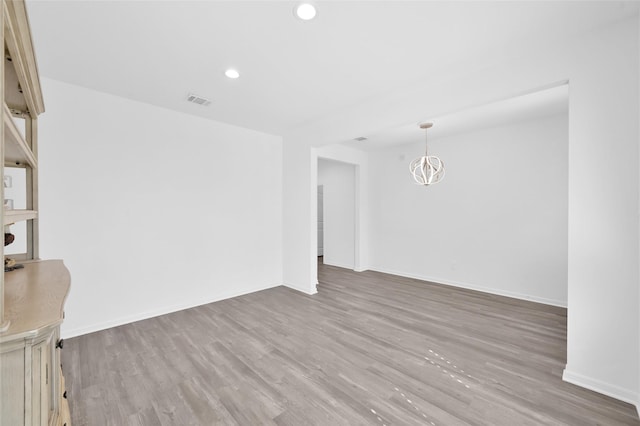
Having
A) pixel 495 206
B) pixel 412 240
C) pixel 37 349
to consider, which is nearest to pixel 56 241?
pixel 37 349

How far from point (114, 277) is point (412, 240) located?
16.2 feet

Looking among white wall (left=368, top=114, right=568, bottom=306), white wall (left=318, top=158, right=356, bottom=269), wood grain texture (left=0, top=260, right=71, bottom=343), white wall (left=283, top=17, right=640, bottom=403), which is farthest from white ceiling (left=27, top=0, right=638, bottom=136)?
white wall (left=318, top=158, right=356, bottom=269)

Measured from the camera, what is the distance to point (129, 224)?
332 centimetres

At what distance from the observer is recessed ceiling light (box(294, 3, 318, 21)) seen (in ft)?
6.08

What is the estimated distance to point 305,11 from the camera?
190 cm

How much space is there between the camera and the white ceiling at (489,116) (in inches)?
131

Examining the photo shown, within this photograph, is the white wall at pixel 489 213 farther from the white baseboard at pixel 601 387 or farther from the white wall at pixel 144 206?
the white wall at pixel 144 206

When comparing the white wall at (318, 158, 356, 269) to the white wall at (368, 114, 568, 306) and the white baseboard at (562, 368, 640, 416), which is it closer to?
the white wall at (368, 114, 568, 306)

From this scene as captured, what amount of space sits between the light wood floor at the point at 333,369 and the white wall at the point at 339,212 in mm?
2769

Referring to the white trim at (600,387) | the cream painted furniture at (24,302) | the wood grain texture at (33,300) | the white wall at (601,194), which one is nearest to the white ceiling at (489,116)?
the white wall at (601,194)

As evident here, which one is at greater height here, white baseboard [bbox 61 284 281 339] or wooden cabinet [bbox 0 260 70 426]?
wooden cabinet [bbox 0 260 70 426]

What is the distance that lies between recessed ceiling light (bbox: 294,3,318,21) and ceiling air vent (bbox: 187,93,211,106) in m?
1.86

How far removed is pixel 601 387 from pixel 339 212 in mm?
5155

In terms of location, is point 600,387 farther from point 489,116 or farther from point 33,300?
point 33,300
